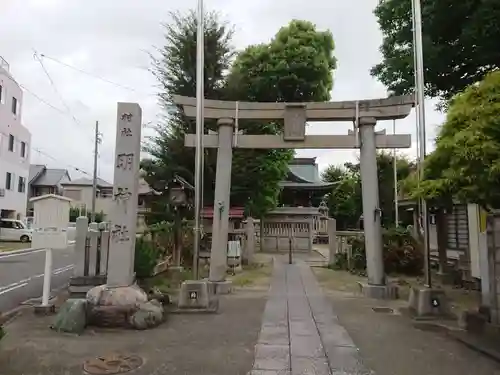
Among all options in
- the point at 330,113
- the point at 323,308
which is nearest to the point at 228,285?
the point at 323,308

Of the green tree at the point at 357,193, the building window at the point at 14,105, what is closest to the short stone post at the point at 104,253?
the green tree at the point at 357,193

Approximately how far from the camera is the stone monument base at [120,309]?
7.54 meters

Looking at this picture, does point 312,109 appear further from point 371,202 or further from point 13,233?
point 13,233

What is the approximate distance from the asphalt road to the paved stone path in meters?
5.85

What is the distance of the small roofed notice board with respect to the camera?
8766 mm

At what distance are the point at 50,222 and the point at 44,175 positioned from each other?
176 ft

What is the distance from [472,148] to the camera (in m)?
5.80

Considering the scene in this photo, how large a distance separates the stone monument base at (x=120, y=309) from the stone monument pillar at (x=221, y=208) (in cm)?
403

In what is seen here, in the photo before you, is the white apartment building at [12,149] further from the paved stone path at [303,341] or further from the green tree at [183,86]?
the paved stone path at [303,341]

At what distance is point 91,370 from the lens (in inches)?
211

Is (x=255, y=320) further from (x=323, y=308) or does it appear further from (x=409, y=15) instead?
(x=409, y=15)

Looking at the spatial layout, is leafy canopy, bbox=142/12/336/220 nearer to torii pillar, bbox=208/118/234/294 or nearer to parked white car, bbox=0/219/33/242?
torii pillar, bbox=208/118/234/294

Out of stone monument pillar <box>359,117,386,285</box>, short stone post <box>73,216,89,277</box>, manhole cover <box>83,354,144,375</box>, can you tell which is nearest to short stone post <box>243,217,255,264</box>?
stone monument pillar <box>359,117,386,285</box>

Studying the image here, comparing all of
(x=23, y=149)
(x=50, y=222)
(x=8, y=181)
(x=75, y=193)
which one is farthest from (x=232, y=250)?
(x=75, y=193)
